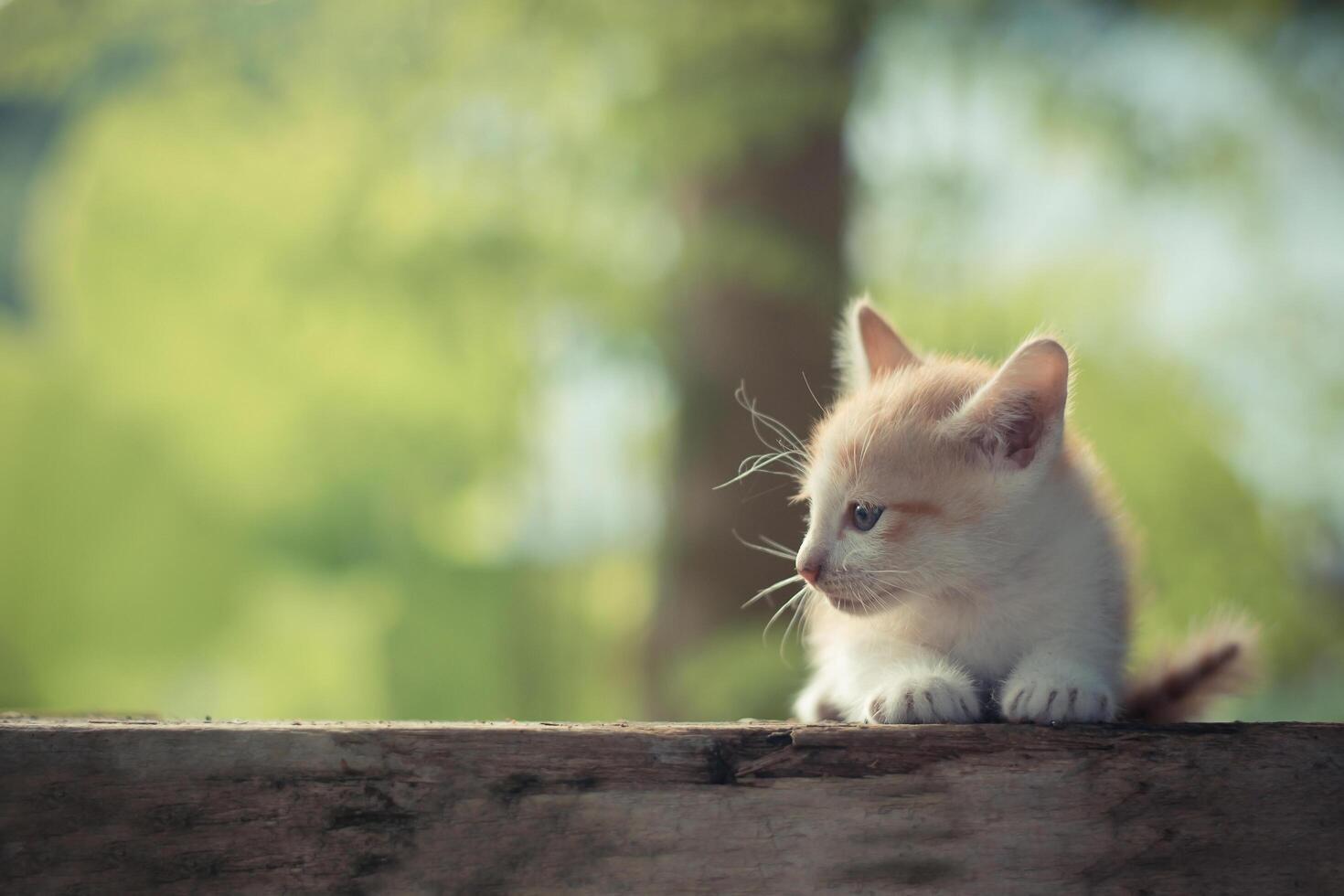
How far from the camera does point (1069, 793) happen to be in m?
0.68

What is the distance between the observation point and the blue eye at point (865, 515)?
0.87 m

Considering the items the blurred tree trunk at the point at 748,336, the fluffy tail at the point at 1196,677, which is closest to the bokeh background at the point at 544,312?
the blurred tree trunk at the point at 748,336

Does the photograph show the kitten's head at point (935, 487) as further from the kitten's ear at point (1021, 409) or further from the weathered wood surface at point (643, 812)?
the weathered wood surface at point (643, 812)

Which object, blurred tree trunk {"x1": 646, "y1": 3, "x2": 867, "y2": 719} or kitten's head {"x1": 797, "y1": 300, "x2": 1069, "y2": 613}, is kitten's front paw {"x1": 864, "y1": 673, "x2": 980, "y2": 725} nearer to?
kitten's head {"x1": 797, "y1": 300, "x2": 1069, "y2": 613}

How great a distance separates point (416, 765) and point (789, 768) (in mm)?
238

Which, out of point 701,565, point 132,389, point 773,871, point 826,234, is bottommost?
point 773,871

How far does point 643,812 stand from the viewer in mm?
666

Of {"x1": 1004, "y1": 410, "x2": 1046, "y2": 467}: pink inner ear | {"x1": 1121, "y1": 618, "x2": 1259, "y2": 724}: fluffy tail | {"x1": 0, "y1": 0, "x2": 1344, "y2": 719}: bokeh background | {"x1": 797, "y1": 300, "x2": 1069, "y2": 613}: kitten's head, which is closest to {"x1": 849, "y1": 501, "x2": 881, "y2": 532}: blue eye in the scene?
{"x1": 797, "y1": 300, "x2": 1069, "y2": 613}: kitten's head

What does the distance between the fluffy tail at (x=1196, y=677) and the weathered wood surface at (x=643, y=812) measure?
0.26 meters

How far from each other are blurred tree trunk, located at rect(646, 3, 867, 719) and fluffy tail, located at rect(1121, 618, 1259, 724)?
0.85 meters

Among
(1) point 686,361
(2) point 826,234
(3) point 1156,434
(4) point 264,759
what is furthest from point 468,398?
(4) point 264,759

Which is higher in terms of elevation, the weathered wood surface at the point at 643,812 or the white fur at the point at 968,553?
the white fur at the point at 968,553

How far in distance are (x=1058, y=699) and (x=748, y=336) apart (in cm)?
127

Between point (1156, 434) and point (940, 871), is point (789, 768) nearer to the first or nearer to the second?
point (940, 871)
